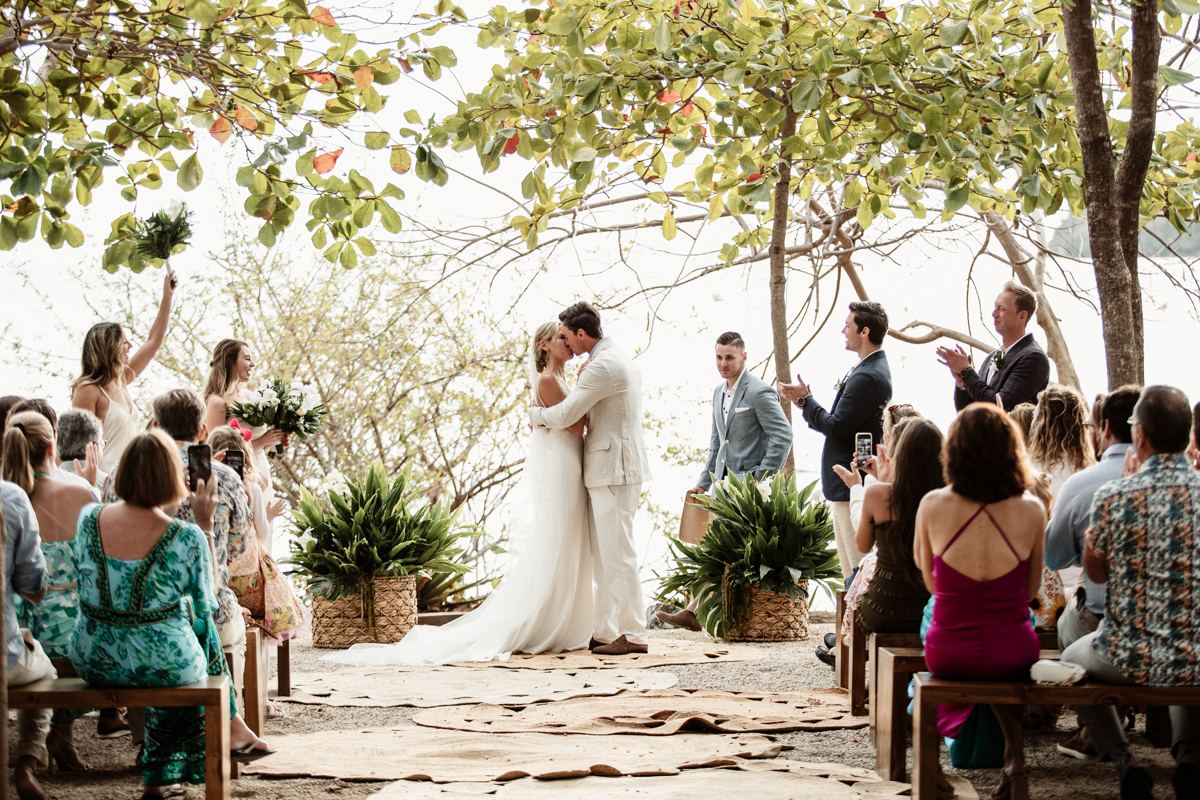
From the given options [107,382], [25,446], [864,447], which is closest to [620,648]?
[864,447]

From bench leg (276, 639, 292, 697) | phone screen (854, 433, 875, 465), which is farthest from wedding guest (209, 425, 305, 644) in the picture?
phone screen (854, 433, 875, 465)

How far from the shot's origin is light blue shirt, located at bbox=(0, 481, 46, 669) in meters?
3.06

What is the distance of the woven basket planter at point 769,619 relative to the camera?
21.2 ft

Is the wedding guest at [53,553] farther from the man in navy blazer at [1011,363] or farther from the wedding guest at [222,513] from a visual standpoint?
the man in navy blazer at [1011,363]

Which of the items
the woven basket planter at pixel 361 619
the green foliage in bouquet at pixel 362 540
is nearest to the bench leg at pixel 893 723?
the green foliage in bouquet at pixel 362 540

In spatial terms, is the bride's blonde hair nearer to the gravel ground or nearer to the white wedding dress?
the white wedding dress

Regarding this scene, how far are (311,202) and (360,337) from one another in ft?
18.4

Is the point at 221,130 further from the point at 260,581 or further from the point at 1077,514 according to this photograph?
the point at 1077,514

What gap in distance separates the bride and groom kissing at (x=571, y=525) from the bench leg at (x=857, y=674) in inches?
74.7

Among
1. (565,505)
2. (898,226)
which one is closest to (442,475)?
(565,505)

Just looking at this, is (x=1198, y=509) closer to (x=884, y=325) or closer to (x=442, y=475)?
(x=884, y=325)

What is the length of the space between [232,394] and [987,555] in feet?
12.0

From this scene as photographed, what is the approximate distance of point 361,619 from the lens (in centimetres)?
659

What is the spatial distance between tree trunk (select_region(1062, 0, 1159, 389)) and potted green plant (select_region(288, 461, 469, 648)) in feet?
13.5
